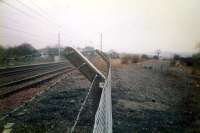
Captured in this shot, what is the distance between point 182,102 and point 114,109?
2.68 m

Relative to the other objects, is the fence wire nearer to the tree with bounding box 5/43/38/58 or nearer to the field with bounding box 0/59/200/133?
the field with bounding box 0/59/200/133

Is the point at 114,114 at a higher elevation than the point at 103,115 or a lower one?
lower

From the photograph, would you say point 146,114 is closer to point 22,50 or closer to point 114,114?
point 114,114

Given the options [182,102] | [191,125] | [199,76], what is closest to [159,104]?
[182,102]

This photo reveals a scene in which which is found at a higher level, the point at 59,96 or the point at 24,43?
the point at 24,43

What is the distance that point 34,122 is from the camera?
412 cm

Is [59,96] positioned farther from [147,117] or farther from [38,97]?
[147,117]

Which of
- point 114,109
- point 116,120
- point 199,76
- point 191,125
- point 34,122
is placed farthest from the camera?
point 199,76

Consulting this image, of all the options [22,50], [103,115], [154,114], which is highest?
[22,50]

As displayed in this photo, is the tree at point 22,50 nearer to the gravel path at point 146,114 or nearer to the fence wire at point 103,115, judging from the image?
the gravel path at point 146,114

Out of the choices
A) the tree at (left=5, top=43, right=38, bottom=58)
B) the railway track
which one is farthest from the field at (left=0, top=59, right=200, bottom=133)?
the tree at (left=5, top=43, right=38, bottom=58)

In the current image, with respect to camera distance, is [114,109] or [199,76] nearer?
[114,109]

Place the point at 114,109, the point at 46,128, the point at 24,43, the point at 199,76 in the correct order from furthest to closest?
the point at 24,43
the point at 199,76
the point at 114,109
the point at 46,128

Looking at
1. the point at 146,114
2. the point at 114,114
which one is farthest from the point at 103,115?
the point at 146,114
